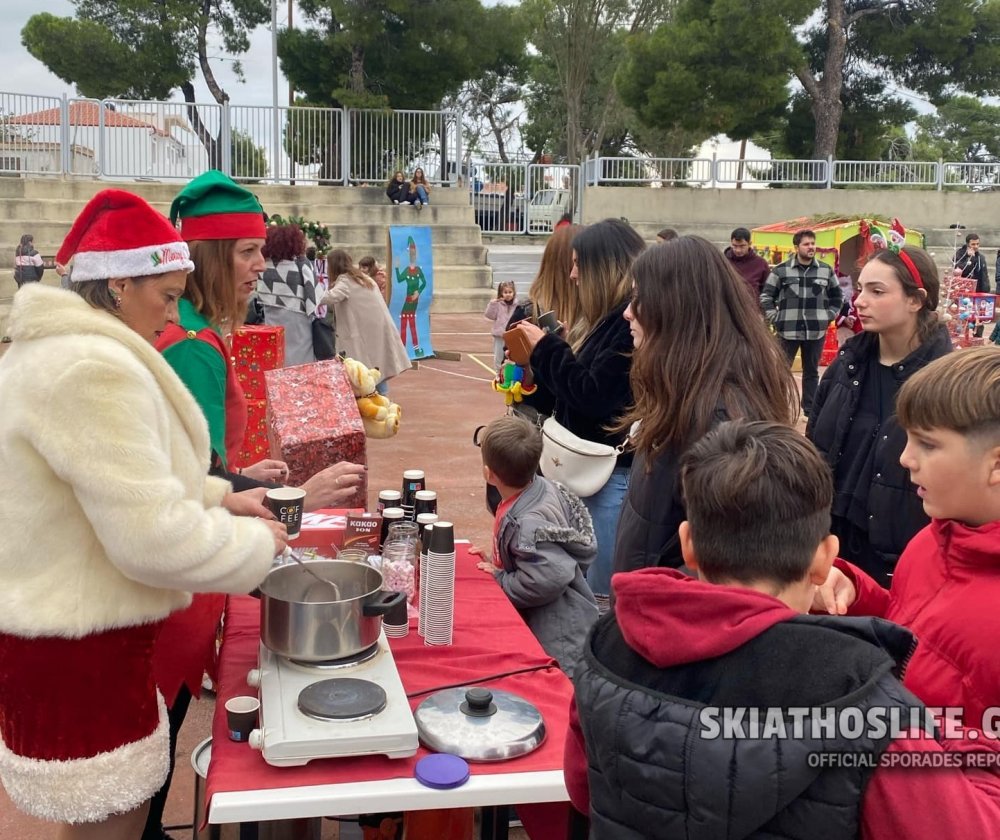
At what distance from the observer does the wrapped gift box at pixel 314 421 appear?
3.25 m

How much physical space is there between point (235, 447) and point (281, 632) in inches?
45.6

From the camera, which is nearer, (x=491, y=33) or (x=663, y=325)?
(x=663, y=325)

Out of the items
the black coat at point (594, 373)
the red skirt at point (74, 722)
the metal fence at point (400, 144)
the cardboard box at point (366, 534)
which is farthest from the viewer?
the metal fence at point (400, 144)

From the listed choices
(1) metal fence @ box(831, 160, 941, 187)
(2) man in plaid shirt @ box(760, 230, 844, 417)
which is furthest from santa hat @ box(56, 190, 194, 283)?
(1) metal fence @ box(831, 160, 941, 187)

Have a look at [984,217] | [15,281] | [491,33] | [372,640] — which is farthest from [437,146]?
[372,640]

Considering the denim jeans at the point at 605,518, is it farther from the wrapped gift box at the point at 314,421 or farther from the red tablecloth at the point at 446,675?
the wrapped gift box at the point at 314,421

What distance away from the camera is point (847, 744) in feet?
4.08

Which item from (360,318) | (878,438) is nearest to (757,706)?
(878,438)

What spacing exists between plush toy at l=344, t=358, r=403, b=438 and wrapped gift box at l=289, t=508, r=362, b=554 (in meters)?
0.45

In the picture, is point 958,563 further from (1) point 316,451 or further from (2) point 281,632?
(1) point 316,451

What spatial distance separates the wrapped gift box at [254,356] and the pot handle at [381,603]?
3823 mm

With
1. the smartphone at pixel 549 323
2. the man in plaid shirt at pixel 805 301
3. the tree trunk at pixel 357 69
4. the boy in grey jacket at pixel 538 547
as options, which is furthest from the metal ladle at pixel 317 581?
the tree trunk at pixel 357 69

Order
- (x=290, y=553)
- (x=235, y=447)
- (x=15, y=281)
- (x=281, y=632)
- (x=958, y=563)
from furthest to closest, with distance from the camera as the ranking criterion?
(x=15, y=281)
(x=235, y=447)
(x=290, y=553)
(x=281, y=632)
(x=958, y=563)

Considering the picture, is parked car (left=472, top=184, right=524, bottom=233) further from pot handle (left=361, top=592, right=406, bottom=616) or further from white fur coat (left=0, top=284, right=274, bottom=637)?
white fur coat (left=0, top=284, right=274, bottom=637)
